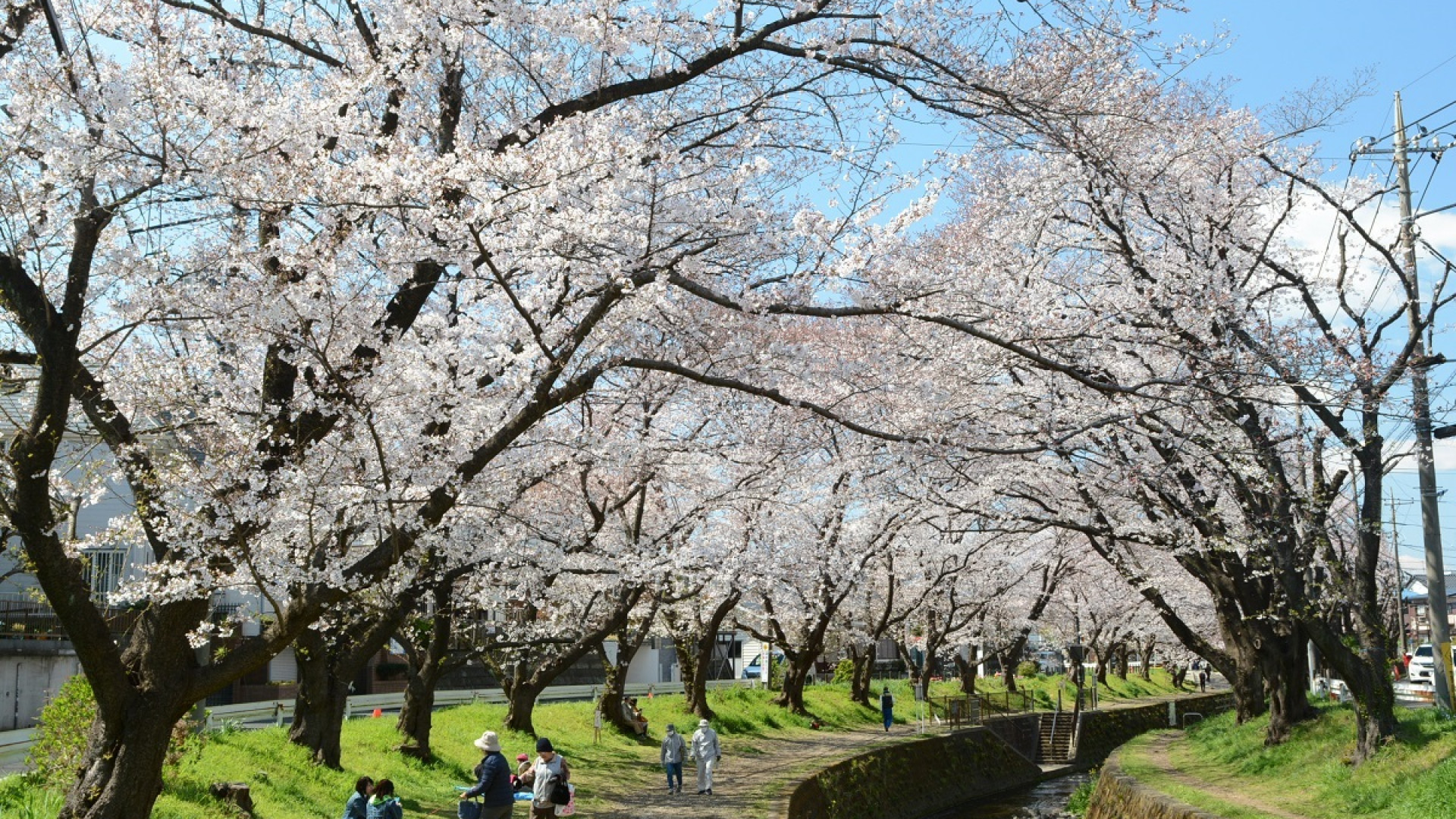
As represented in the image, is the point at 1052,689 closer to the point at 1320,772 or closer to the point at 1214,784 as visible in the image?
the point at 1214,784

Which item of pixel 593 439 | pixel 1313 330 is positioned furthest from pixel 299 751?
pixel 1313 330

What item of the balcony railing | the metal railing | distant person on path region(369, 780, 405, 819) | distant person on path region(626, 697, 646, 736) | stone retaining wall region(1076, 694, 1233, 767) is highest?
the balcony railing

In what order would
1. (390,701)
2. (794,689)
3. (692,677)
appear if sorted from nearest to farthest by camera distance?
(390,701) → (692,677) → (794,689)

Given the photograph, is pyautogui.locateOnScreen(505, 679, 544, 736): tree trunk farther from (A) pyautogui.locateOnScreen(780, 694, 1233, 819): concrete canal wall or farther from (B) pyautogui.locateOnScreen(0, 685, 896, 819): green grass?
(A) pyautogui.locateOnScreen(780, 694, 1233, 819): concrete canal wall

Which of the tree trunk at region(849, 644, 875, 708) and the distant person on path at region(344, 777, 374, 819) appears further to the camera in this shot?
the tree trunk at region(849, 644, 875, 708)

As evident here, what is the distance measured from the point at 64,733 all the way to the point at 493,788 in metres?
3.86

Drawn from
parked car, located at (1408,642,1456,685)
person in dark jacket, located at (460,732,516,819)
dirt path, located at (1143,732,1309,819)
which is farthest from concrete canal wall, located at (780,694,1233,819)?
parked car, located at (1408,642,1456,685)

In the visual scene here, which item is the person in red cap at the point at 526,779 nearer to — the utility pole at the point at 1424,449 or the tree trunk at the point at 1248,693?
the utility pole at the point at 1424,449

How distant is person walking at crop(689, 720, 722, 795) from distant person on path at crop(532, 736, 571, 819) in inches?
234

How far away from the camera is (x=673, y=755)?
1739 centimetres

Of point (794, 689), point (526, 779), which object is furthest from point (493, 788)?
point (794, 689)

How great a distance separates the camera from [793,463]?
54.3 ft

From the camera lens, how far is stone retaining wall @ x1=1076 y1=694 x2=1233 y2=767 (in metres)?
36.9

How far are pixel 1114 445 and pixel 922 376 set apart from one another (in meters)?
5.44
